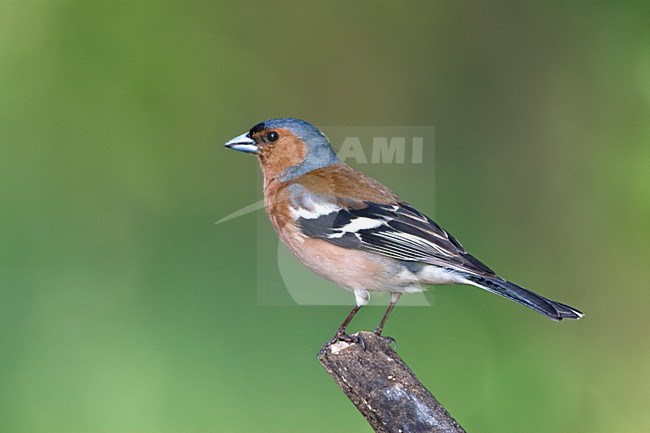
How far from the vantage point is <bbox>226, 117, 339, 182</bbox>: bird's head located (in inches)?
118

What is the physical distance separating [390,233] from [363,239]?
83 mm

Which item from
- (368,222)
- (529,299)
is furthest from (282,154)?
(529,299)

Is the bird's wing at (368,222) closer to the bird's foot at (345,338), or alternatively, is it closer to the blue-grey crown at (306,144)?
the blue-grey crown at (306,144)

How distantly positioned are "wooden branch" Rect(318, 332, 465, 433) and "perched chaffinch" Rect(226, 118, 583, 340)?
0.14m

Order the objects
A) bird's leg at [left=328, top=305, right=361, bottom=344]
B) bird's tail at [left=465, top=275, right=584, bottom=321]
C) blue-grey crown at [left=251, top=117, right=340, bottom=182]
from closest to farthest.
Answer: bird's tail at [left=465, top=275, right=584, bottom=321]
bird's leg at [left=328, top=305, right=361, bottom=344]
blue-grey crown at [left=251, top=117, right=340, bottom=182]

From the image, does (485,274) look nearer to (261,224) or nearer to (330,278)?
(330,278)

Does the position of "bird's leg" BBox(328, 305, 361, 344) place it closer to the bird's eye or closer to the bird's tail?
the bird's tail

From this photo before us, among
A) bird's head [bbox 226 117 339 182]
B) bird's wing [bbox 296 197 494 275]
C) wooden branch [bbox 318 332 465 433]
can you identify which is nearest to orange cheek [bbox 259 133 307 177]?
bird's head [bbox 226 117 339 182]

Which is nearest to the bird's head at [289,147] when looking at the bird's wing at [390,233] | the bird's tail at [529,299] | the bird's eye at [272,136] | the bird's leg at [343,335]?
the bird's eye at [272,136]

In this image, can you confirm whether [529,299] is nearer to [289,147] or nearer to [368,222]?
[368,222]

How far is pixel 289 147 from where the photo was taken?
3016mm

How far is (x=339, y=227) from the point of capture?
8.95 feet

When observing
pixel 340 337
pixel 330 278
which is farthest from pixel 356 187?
pixel 340 337

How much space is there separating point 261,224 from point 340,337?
3.61ft
